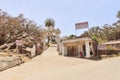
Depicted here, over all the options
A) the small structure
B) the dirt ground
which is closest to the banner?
the small structure

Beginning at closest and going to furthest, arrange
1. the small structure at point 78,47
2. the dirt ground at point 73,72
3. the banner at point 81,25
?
the dirt ground at point 73,72
the small structure at point 78,47
the banner at point 81,25

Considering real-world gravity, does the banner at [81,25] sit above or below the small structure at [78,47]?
above

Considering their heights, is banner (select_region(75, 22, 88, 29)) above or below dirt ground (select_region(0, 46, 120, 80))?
above

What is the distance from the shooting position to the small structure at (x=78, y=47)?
37156 millimetres

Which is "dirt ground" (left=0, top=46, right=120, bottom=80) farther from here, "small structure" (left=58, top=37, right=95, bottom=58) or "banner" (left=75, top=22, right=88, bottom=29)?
"banner" (left=75, top=22, right=88, bottom=29)

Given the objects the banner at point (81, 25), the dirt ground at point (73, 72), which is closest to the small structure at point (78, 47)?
the banner at point (81, 25)

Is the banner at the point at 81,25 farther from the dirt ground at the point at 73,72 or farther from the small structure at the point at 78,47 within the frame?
the dirt ground at the point at 73,72

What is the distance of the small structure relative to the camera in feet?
122

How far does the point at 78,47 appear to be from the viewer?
133 feet

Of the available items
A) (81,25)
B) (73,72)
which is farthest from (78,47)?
(73,72)

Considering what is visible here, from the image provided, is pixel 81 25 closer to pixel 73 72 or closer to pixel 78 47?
pixel 78 47

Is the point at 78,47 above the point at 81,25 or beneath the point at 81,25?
beneath

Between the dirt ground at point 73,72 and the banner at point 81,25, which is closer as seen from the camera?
A: the dirt ground at point 73,72

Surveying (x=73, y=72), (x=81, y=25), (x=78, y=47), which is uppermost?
(x=81, y=25)
